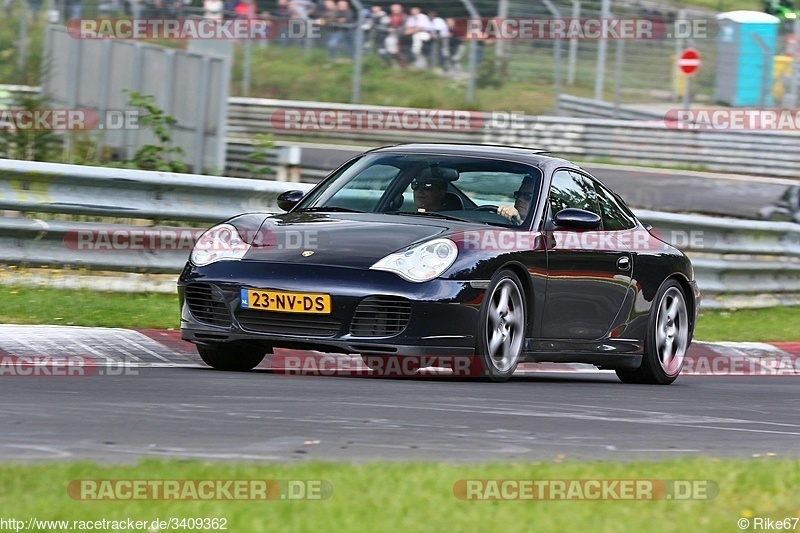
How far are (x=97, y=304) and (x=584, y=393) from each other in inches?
138

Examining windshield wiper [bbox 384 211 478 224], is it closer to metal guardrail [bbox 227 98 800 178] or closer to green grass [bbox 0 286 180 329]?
green grass [bbox 0 286 180 329]

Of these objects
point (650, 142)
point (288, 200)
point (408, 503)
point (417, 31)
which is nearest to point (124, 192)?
point (288, 200)

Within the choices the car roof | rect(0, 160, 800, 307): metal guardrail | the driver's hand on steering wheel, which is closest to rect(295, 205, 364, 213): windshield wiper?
the car roof

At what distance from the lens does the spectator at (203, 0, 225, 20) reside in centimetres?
2244

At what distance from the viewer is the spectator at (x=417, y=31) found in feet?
78.5

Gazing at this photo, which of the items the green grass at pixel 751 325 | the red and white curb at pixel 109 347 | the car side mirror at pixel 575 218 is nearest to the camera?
the red and white curb at pixel 109 347

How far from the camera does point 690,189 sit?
23.2 metres

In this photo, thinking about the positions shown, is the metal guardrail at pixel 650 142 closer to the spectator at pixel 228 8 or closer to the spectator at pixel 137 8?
the spectator at pixel 228 8

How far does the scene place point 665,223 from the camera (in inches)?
529

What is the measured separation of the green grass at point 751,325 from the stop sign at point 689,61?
977 cm

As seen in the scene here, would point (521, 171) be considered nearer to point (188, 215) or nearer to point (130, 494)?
point (188, 215)

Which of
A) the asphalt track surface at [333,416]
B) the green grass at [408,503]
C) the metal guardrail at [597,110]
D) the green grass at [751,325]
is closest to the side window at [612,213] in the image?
the asphalt track surface at [333,416]

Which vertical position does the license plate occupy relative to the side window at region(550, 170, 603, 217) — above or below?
below

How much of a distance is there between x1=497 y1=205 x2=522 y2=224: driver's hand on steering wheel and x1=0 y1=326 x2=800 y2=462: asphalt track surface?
913 mm
